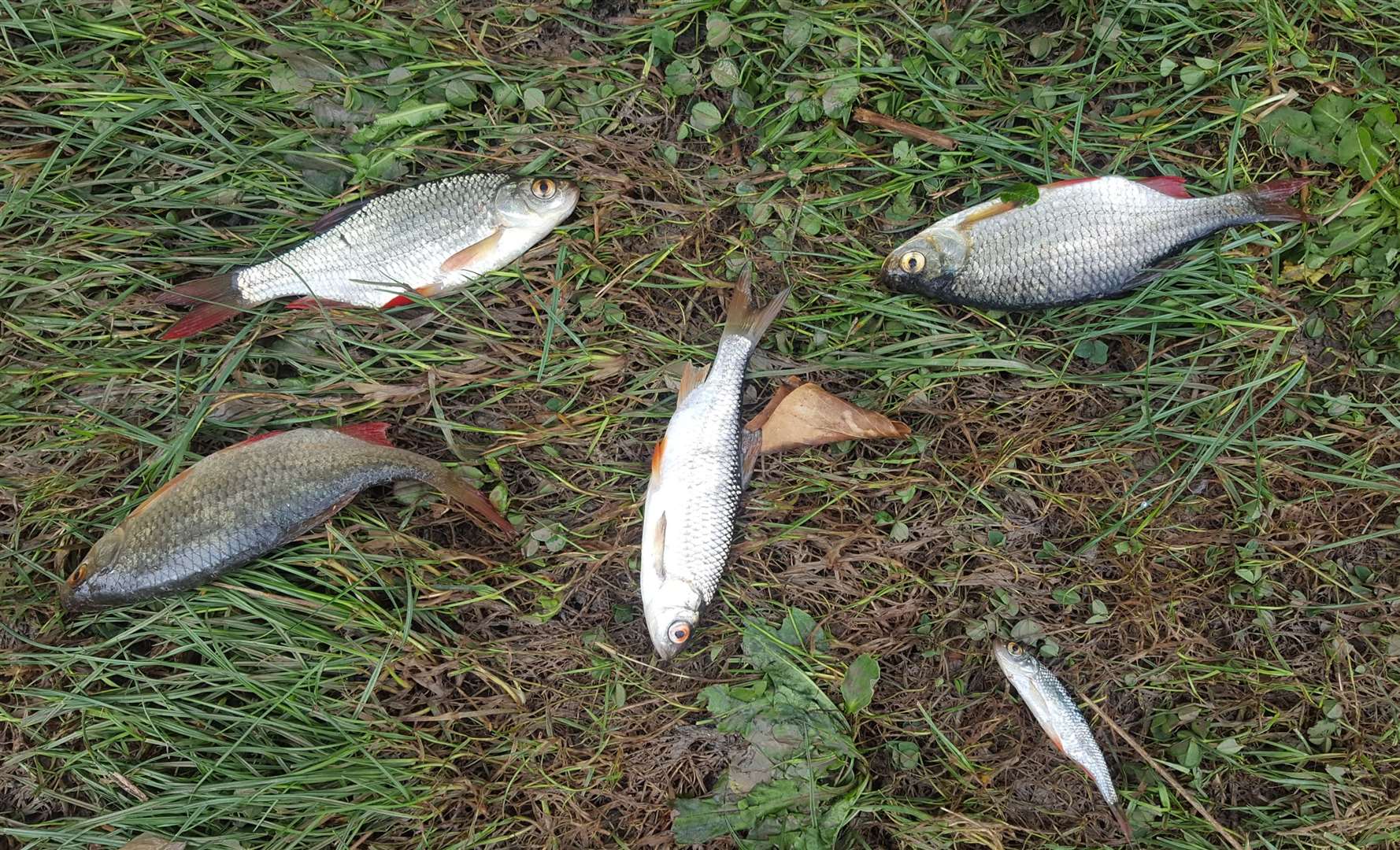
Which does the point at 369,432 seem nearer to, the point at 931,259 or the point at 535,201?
the point at 535,201

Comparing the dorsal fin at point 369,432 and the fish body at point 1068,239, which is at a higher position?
the fish body at point 1068,239

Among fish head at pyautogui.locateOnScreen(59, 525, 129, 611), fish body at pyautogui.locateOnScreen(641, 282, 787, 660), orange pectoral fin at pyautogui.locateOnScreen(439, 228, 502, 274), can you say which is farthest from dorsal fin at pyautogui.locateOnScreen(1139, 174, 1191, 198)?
fish head at pyautogui.locateOnScreen(59, 525, 129, 611)

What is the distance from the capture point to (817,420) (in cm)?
302

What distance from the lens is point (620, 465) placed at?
3111mm

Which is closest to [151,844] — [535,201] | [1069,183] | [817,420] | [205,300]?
[205,300]

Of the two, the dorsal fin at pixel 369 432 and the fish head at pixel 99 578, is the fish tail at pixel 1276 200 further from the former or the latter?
the fish head at pixel 99 578

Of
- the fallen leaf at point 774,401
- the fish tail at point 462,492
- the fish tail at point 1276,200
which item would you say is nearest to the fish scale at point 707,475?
the fallen leaf at point 774,401

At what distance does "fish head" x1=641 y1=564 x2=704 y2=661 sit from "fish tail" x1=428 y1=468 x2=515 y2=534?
62 centimetres

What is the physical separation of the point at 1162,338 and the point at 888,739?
196 centimetres

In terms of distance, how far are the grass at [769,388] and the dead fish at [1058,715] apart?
0.32 ft

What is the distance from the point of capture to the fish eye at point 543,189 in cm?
300

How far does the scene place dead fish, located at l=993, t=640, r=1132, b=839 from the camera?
299 cm

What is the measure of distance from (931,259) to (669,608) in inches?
64.7

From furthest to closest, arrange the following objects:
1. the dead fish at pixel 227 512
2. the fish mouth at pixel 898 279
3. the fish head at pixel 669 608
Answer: the fish mouth at pixel 898 279
the fish head at pixel 669 608
the dead fish at pixel 227 512
